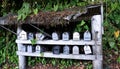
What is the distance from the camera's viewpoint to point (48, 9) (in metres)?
6.96

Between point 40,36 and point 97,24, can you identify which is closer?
point 97,24

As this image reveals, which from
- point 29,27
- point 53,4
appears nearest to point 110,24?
point 53,4

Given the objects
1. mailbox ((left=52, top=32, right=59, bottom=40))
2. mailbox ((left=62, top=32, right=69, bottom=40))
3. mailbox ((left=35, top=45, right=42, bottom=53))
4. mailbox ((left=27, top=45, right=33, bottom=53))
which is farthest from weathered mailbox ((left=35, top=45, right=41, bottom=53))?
mailbox ((left=62, top=32, right=69, bottom=40))

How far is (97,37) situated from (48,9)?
1935mm

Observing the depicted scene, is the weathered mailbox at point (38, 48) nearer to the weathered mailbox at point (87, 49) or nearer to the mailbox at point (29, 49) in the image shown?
the mailbox at point (29, 49)

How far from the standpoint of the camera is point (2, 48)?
7.64 m

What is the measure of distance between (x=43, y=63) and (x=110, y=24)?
2.20 meters

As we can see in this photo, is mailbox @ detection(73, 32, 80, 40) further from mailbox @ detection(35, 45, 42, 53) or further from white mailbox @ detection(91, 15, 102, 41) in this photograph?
mailbox @ detection(35, 45, 42, 53)

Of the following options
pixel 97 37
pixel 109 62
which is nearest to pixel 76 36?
pixel 97 37

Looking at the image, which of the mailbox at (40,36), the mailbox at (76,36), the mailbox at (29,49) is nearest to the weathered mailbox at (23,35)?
the mailbox at (29,49)

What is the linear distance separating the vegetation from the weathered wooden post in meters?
0.37

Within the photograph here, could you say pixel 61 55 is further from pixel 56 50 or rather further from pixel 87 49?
pixel 87 49

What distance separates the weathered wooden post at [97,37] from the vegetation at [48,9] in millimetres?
365

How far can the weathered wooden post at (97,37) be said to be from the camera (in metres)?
5.66
